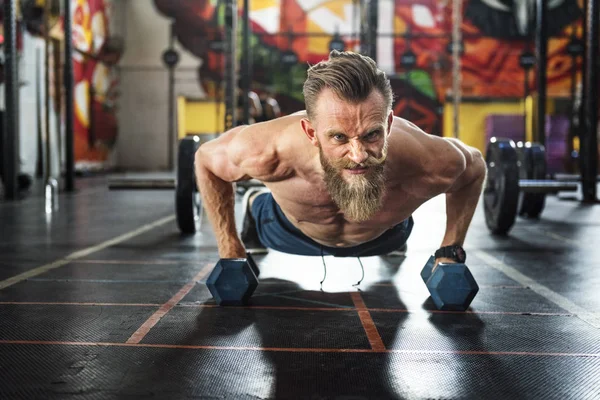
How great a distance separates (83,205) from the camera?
6570 mm

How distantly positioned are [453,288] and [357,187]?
0.57 meters

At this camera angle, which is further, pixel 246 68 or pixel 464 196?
pixel 246 68

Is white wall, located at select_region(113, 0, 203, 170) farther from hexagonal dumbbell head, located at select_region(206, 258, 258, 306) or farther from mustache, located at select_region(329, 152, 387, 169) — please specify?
mustache, located at select_region(329, 152, 387, 169)

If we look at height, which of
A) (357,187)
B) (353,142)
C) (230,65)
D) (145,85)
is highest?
(145,85)

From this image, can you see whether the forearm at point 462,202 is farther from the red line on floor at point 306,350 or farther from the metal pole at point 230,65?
the metal pole at point 230,65

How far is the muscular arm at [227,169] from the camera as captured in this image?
2172mm

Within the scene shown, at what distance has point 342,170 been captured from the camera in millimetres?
1935

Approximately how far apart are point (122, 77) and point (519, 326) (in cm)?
1534

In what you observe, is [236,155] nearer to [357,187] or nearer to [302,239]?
[357,187]

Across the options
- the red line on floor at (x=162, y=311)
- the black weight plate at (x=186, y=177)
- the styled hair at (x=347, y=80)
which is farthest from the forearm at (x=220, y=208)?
the black weight plate at (x=186, y=177)

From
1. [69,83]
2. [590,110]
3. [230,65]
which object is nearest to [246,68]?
[69,83]

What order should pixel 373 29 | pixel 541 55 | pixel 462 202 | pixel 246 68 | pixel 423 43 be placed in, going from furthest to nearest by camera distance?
1. pixel 423 43
2. pixel 246 68
3. pixel 541 55
4. pixel 373 29
5. pixel 462 202

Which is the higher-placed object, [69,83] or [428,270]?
[69,83]

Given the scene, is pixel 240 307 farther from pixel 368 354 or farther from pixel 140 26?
pixel 140 26
